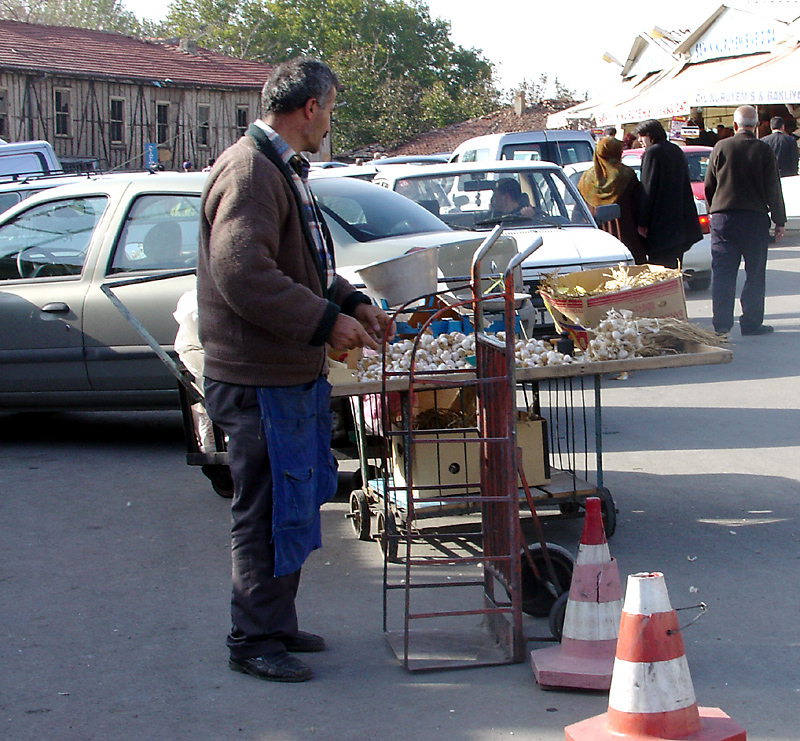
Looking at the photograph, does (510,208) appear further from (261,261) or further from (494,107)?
(494,107)

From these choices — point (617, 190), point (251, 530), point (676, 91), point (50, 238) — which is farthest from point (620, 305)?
point (676, 91)

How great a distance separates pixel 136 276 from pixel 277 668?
153 inches

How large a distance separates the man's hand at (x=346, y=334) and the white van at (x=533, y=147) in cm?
1529

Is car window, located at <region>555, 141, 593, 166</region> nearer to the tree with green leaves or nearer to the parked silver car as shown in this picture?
the parked silver car

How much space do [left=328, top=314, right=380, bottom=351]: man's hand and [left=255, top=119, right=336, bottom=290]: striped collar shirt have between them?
13.5 inches

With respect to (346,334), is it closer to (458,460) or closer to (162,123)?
(458,460)

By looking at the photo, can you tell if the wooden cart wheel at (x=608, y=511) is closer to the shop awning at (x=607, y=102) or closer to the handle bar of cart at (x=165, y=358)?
the handle bar of cart at (x=165, y=358)

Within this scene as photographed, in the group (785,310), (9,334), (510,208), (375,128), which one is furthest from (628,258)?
(375,128)

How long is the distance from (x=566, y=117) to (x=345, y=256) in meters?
23.2

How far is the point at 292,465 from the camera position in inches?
147

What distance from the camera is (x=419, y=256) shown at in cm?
561

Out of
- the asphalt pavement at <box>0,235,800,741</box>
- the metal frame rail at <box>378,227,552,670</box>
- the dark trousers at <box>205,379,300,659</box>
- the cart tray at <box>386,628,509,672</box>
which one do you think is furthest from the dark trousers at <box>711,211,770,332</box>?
the dark trousers at <box>205,379,300,659</box>

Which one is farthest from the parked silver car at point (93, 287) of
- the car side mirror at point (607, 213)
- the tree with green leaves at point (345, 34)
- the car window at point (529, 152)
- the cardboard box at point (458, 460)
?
the tree with green leaves at point (345, 34)

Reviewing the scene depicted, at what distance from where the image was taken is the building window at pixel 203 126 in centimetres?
5069
